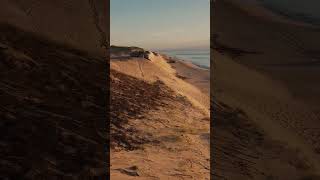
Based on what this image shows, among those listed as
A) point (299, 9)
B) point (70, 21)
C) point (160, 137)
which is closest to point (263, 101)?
point (299, 9)

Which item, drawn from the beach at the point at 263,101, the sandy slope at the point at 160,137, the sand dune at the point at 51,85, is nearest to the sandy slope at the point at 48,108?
the sand dune at the point at 51,85

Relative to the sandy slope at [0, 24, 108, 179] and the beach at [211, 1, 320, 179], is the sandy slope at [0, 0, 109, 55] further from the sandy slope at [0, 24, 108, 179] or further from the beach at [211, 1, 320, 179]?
the beach at [211, 1, 320, 179]

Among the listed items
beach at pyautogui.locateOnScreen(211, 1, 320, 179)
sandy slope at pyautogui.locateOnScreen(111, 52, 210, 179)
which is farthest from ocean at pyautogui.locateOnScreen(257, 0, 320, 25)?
sandy slope at pyautogui.locateOnScreen(111, 52, 210, 179)

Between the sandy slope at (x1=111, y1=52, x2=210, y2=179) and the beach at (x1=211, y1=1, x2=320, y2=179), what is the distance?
183cm

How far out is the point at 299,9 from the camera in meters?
2.91

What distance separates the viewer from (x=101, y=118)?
2.53 metres

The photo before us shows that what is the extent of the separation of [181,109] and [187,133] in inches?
72.9

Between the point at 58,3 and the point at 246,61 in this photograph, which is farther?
the point at 246,61

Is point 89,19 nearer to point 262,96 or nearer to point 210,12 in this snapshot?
point 210,12

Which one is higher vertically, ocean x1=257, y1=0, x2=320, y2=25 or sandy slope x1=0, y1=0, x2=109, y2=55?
ocean x1=257, y1=0, x2=320, y2=25

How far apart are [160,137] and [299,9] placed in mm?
4018

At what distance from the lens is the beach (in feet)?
9.14

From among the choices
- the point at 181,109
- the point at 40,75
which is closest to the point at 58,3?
the point at 40,75

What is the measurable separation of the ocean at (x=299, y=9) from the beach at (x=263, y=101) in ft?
0.18
